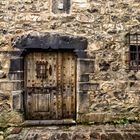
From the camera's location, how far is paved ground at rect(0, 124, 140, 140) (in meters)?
5.36

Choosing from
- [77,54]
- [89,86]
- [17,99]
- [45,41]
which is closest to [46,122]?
[17,99]

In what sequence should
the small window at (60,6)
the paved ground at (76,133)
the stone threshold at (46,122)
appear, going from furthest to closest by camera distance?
the small window at (60,6) → the stone threshold at (46,122) → the paved ground at (76,133)

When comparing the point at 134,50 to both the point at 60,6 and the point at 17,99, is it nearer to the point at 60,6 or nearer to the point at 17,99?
the point at 60,6

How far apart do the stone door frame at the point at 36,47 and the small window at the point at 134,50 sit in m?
1.04

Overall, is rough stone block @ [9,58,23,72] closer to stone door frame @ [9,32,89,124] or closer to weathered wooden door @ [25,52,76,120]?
stone door frame @ [9,32,89,124]

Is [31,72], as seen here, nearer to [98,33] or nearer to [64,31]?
[64,31]

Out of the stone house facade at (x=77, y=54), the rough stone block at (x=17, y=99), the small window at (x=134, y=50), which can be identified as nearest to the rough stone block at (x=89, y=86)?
the stone house facade at (x=77, y=54)

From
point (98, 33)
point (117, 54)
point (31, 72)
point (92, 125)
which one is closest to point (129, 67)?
point (117, 54)

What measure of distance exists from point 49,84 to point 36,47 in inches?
36.2

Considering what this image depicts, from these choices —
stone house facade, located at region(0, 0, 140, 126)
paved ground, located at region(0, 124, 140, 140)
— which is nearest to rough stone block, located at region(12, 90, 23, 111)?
stone house facade, located at region(0, 0, 140, 126)

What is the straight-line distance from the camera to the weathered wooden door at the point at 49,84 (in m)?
6.50

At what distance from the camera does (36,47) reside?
630cm

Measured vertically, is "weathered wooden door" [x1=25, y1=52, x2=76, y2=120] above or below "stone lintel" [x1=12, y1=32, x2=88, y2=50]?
below

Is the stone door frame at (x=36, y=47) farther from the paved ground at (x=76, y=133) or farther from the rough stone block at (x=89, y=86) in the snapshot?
the paved ground at (x=76, y=133)
